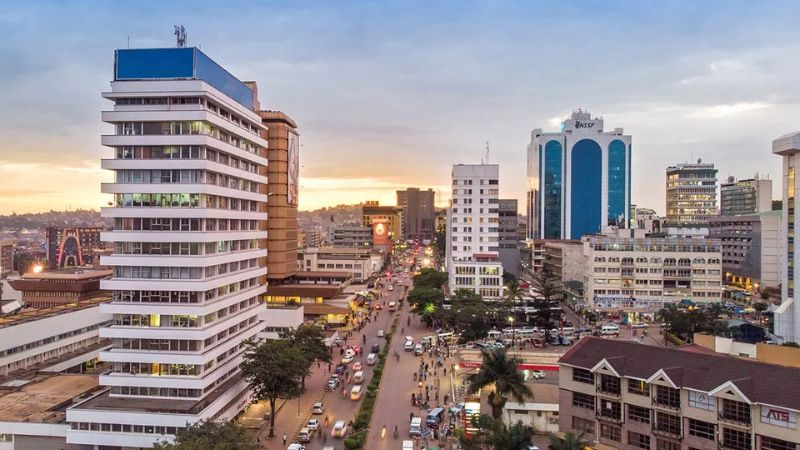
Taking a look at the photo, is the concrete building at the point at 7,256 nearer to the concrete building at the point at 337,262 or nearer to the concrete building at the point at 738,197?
the concrete building at the point at 337,262

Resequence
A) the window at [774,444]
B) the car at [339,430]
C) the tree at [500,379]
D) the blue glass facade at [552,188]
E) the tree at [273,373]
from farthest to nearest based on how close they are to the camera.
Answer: the blue glass facade at [552,188] < the tree at [273,373] < the car at [339,430] < the tree at [500,379] < the window at [774,444]

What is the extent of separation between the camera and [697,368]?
33.2m

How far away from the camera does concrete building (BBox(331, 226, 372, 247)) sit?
180m

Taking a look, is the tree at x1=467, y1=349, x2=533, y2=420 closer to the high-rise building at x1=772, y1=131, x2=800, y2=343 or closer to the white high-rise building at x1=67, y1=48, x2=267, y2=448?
the white high-rise building at x1=67, y1=48, x2=267, y2=448

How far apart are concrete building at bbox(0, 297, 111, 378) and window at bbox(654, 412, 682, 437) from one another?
4729 centimetres

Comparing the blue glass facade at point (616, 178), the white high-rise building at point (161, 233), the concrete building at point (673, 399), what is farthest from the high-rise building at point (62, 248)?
the concrete building at point (673, 399)

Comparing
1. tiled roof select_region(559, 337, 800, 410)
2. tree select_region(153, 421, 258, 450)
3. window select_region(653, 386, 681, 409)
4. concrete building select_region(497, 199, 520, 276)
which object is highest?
concrete building select_region(497, 199, 520, 276)

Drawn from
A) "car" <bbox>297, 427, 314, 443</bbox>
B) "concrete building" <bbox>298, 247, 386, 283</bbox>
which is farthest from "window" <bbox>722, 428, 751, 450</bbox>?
"concrete building" <bbox>298, 247, 386, 283</bbox>

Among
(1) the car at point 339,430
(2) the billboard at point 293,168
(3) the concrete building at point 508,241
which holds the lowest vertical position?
(1) the car at point 339,430

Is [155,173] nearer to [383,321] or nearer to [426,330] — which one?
[426,330]

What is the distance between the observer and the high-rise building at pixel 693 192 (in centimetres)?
17300

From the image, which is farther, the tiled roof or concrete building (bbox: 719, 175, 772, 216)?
concrete building (bbox: 719, 175, 772, 216)

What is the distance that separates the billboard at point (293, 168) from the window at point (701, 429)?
59267 millimetres

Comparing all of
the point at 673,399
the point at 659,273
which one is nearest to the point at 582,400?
the point at 673,399
